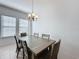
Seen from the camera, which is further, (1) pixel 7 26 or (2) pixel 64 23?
(1) pixel 7 26

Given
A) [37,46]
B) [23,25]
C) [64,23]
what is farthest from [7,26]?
[37,46]

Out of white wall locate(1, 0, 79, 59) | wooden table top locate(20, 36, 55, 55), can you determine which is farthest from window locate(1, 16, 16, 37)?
wooden table top locate(20, 36, 55, 55)

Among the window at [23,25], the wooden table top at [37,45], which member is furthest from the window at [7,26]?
the wooden table top at [37,45]

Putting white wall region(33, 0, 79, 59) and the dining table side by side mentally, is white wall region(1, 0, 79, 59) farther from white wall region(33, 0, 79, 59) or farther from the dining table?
the dining table

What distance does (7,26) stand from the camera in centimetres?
590

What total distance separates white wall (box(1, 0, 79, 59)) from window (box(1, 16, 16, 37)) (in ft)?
9.47

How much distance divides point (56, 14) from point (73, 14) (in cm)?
79

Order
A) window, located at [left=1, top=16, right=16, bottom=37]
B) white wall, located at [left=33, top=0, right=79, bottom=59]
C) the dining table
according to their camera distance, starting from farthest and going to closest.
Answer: window, located at [left=1, top=16, right=16, bottom=37] < white wall, located at [left=33, top=0, right=79, bottom=59] < the dining table

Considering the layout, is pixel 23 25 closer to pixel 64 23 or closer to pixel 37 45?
pixel 64 23

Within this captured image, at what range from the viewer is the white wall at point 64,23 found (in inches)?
130

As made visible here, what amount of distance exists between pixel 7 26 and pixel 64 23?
163 inches

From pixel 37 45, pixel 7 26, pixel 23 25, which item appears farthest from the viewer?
pixel 23 25

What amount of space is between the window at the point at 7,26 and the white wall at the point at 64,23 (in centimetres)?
289

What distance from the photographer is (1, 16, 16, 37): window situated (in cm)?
554
